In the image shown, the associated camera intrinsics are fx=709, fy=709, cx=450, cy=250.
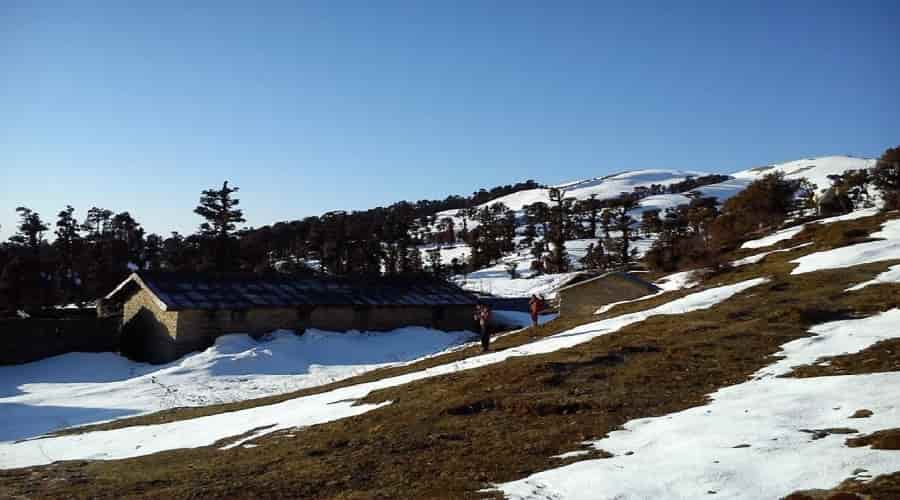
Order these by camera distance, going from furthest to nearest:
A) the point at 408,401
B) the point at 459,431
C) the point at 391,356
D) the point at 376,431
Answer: the point at 391,356 < the point at 408,401 < the point at 376,431 < the point at 459,431

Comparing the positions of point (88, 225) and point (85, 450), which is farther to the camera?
point (88, 225)

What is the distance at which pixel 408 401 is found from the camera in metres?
16.8

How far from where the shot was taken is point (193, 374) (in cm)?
3309

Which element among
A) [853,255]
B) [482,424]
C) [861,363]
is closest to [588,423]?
[482,424]

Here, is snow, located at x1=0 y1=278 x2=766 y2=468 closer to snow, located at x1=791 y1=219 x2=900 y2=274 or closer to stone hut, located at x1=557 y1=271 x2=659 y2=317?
snow, located at x1=791 y1=219 x2=900 y2=274

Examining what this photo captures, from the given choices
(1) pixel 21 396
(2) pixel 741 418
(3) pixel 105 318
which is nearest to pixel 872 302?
(2) pixel 741 418

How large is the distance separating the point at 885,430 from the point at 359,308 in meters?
35.9

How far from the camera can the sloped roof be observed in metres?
39.1

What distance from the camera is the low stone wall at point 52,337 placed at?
36312 mm

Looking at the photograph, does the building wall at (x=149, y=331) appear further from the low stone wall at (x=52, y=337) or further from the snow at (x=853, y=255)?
the snow at (x=853, y=255)

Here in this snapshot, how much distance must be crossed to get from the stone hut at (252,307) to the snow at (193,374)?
1.11 meters

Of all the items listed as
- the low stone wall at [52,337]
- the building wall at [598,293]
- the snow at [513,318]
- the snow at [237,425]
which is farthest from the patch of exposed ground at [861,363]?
the low stone wall at [52,337]

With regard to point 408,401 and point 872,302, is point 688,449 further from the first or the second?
point 872,302

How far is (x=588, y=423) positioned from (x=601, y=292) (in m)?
27.1
